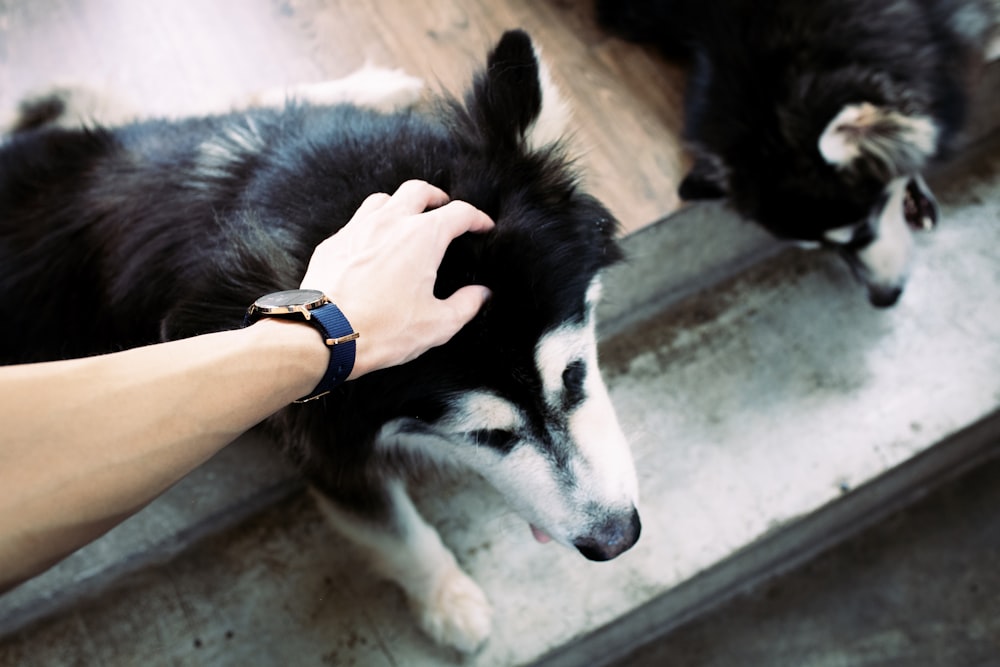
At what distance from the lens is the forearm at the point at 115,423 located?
2.93 feet

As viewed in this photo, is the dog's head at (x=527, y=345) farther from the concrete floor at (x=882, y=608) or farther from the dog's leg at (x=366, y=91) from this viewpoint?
the concrete floor at (x=882, y=608)

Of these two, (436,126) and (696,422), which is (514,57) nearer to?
(436,126)

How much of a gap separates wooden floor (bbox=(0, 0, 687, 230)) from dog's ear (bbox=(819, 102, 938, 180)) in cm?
47

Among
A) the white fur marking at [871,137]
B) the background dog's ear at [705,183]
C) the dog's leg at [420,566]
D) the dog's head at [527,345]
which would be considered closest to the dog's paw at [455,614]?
the dog's leg at [420,566]

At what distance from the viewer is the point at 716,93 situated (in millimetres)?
2305

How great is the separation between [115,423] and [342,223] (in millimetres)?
527

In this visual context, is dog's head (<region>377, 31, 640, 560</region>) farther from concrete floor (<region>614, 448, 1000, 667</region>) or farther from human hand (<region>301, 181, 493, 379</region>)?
concrete floor (<region>614, 448, 1000, 667</region>)

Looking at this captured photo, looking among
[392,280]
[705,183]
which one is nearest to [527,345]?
[392,280]

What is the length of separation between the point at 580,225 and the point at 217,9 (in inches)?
71.4

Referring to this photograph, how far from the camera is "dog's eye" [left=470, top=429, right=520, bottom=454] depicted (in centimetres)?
139

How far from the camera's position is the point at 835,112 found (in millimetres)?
2098

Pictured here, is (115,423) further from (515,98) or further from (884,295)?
(884,295)

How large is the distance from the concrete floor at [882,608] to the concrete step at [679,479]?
0.26 ft

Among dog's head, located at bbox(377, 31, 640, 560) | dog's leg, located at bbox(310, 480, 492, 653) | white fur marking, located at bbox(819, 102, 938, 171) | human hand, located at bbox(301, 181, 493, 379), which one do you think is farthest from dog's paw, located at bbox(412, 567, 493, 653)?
white fur marking, located at bbox(819, 102, 938, 171)
